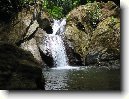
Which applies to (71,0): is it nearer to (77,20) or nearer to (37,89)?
(37,89)

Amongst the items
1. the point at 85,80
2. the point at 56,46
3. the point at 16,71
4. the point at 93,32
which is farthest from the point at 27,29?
the point at 16,71

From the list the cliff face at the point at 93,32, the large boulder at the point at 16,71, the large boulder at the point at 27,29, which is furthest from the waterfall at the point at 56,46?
the large boulder at the point at 16,71

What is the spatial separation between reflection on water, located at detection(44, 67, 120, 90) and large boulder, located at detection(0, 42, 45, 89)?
10.1 inches

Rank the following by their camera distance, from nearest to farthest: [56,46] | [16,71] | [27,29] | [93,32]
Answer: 1. [16,71]
2. [27,29]
3. [56,46]
4. [93,32]

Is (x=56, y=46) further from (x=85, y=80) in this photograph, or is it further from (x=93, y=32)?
(x=85, y=80)

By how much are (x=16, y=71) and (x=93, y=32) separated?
4080 millimetres

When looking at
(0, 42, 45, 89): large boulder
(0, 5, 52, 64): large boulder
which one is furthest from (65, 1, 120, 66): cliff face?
(0, 42, 45, 89): large boulder

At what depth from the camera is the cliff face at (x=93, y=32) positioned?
6748 mm

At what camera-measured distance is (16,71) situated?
3967 mm

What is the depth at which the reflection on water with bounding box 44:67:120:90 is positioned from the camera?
4.11 m

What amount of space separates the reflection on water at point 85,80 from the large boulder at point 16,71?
257 millimetres

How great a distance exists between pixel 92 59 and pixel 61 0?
7.12 feet

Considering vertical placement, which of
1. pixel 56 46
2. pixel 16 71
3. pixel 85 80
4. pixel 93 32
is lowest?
pixel 85 80

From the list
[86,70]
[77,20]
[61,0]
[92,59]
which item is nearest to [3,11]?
[61,0]
